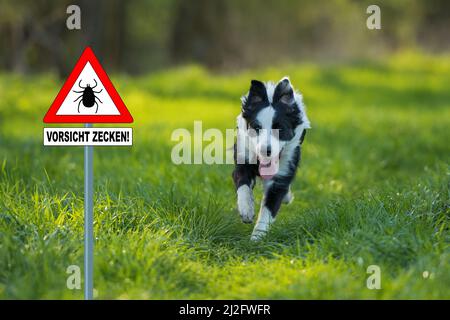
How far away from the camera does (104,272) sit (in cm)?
413

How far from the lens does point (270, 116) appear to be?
18.3 feet

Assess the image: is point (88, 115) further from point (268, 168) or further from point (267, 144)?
point (268, 168)

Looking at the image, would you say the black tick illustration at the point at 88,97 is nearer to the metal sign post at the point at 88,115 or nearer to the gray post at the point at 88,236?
the metal sign post at the point at 88,115

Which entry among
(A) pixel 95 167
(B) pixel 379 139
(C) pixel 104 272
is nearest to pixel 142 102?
(B) pixel 379 139

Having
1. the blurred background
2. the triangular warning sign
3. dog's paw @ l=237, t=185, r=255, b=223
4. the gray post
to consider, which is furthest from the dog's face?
the blurred background

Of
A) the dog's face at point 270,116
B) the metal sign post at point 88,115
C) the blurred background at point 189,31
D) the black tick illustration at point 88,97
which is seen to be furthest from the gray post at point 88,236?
the blurred background at point 189,31

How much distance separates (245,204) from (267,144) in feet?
1.89

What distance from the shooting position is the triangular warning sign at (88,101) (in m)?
4.06

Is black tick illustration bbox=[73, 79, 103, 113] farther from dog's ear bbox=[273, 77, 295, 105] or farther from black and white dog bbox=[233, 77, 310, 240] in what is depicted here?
dog's ear bbox=[273, 77, 295, 105]

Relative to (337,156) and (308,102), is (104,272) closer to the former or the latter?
(337,156)

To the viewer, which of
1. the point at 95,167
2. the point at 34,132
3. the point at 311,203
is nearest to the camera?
the point at 311,203
